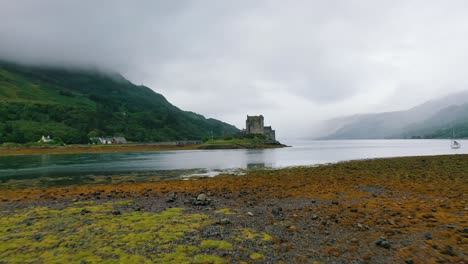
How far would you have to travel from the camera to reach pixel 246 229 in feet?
45.5

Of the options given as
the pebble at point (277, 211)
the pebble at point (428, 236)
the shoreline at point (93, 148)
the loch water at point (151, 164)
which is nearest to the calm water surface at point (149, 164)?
the loch water at point (151, 164)

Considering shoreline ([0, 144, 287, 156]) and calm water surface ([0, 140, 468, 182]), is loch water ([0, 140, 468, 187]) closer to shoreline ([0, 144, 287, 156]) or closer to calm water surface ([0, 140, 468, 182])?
calm water surface ([0, 140, 468, 182])

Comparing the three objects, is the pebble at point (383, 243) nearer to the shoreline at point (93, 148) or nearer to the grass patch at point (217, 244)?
the grass patch at point (217, 244)

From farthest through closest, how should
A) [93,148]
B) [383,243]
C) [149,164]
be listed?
[93,148], [149,164], [383,243]

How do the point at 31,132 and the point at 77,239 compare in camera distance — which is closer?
the point at 77,239

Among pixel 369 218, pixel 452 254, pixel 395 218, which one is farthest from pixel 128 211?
pixel 452 254

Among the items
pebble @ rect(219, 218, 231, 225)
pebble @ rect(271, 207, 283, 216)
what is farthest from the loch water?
pebble @ rect(219, 218, 231, 225)

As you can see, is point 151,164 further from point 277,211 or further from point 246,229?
point 246,229

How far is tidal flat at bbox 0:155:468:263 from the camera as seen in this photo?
35.4ft

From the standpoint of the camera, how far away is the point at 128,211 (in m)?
18.6

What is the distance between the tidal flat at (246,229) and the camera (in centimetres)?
1078

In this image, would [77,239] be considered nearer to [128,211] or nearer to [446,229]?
[128,211]

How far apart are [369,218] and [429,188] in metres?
13.0

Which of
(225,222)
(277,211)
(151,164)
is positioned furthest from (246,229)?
(151,164)
